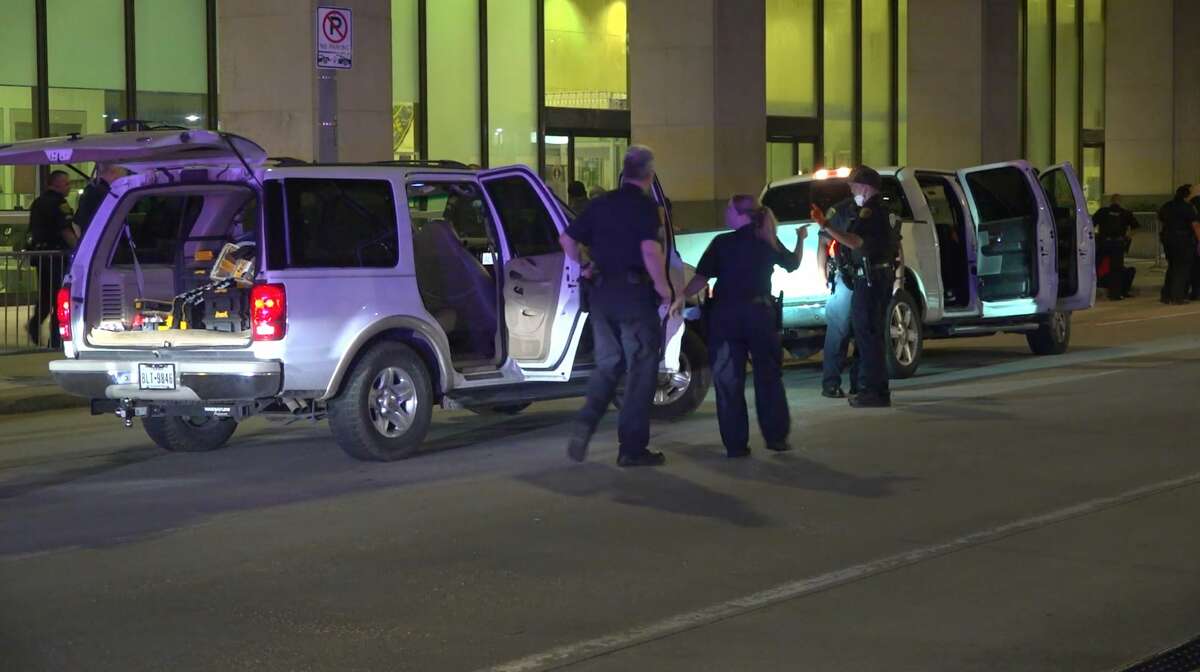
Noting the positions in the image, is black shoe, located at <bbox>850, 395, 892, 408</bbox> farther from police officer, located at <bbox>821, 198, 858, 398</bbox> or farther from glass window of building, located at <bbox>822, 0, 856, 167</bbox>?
glass window of building, located at <bbox>822, 0, 856, 167</bbox>

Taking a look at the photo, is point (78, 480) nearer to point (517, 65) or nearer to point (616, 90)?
point (517, 65)

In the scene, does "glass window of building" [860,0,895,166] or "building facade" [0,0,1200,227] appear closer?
"building facade" [0,0,1200,227]

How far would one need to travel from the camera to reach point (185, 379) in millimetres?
9859

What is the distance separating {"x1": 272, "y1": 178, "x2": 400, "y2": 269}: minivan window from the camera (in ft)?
32.3

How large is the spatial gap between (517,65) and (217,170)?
16508 millimetres

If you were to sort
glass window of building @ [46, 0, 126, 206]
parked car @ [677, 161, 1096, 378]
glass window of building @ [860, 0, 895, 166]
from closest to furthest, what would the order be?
parked car @ [677, 161, 1096, 378] < glass window of building @ [46, 0, 126, 206] < glass window of building @ [860, 0, 895, 166]

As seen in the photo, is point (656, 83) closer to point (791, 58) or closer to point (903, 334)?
point (791, 58)

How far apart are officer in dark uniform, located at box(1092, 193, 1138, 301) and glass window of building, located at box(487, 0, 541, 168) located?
28.3 feet

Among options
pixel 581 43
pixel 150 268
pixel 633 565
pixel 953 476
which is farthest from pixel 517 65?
pixel 633 565

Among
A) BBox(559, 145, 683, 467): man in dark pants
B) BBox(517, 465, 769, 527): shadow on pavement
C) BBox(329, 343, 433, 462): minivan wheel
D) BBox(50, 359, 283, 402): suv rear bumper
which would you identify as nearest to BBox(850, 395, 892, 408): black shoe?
BBox(559, 145, 683, 467): man in dark pants

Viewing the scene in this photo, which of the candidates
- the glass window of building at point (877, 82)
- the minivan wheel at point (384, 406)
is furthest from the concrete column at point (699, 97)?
the minivan wheel at point (384, 406)

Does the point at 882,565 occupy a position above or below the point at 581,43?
below

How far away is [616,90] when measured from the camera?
27906 millimetres

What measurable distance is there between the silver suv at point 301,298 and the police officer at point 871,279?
163 centimetres
